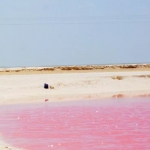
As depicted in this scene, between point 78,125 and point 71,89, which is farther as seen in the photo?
point 71,89

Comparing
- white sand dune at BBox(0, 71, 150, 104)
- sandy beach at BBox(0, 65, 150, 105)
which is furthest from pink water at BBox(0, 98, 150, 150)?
white sand dune at BBox(0, 71, 150, 104)

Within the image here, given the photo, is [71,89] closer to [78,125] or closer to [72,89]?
[72,89]

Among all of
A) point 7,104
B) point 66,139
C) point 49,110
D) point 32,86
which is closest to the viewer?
point 66,139

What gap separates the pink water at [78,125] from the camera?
10.2 meters

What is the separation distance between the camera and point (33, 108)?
707 inches

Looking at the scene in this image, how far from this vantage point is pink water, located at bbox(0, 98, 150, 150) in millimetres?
10188

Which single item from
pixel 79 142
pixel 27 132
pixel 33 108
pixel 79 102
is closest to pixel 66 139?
pixel 79 142

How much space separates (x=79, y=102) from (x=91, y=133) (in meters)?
8.57

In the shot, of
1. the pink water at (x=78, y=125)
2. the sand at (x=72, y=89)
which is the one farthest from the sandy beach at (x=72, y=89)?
the pink water at (x=78, y=125)

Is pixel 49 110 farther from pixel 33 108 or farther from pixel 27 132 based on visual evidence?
pixel 27 132

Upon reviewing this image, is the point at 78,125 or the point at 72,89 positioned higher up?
the point at 72,89

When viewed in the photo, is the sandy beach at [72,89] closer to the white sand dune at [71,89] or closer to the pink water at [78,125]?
the white sand dune at [71,89]

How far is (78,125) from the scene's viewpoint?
13117mm

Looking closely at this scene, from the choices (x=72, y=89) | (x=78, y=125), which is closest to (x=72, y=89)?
(x=72, y=89)
